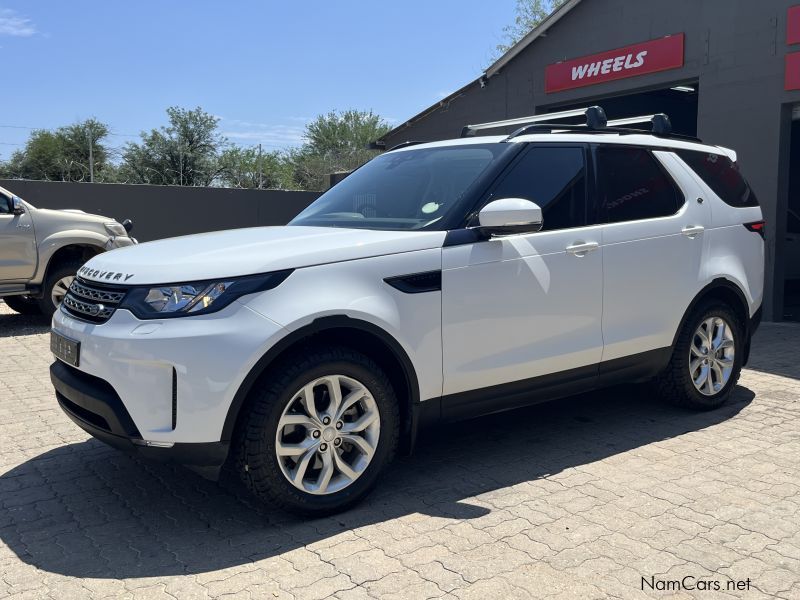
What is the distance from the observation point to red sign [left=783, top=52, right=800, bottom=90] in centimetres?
917

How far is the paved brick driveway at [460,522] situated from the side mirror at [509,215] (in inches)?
54.9

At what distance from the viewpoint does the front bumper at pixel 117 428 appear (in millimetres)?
3268

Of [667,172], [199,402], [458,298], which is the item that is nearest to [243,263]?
[199,402]

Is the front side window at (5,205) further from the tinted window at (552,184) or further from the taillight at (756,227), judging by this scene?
the taillight at (756,227)

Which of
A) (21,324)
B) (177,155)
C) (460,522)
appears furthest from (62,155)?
(460,522)

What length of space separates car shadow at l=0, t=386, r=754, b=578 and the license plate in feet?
2.54

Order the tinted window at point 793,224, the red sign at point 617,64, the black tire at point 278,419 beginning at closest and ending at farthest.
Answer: the black tire at point 278,419 < the red sign at point 617,64 < the tinted window at point 793,224

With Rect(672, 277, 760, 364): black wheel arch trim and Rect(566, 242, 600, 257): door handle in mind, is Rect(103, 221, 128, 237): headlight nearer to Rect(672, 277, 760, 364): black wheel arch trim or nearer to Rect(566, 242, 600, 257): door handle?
Rect(566, 242, 600, 257): door handle

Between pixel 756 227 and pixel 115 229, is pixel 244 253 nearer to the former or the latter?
pixel 756 227

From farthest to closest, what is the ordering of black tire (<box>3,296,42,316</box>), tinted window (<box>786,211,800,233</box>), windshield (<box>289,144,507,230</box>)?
tinted window (<box>786,211,800,233</box>) < black tire (<box>3,296,42,316</box>) < windshield (<box>289,144,507,230</box>)

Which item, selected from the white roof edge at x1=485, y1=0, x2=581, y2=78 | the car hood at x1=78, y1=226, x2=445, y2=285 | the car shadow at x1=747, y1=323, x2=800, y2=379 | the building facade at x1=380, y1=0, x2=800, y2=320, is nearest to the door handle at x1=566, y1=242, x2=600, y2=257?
the car hood at x1=78, y1=226, x2=445, y2=285

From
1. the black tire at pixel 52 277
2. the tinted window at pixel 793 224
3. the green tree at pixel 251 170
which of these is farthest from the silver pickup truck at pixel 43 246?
the green tree at pixel 251 170

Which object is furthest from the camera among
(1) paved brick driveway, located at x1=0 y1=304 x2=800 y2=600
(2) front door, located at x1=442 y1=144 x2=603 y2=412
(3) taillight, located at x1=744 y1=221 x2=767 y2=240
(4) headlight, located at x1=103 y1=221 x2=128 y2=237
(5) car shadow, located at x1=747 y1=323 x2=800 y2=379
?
(4) headlight, located at x1=103 y1=221 x2=128 y2=237

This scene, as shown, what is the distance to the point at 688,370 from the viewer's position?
17.0ft
